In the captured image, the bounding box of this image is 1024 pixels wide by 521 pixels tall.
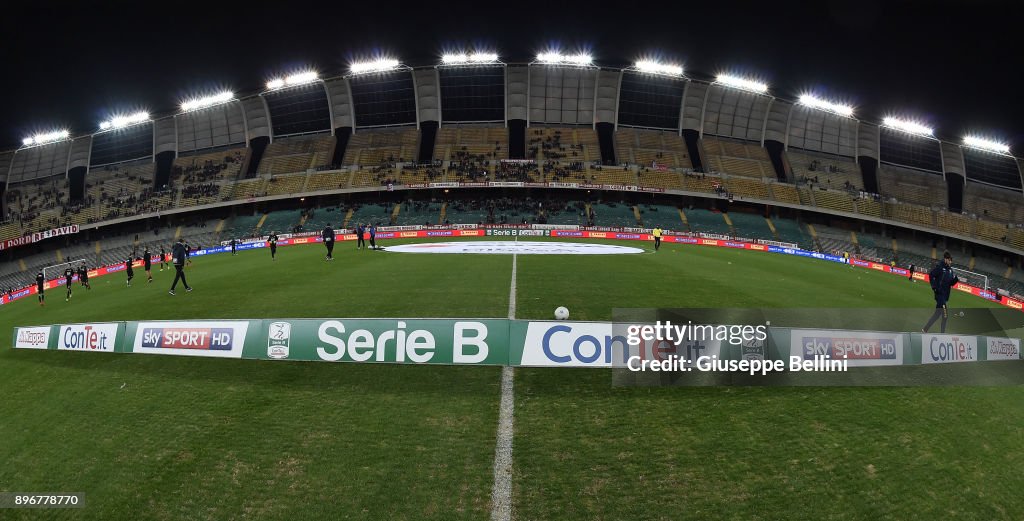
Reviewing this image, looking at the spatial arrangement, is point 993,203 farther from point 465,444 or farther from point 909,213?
point 465,444

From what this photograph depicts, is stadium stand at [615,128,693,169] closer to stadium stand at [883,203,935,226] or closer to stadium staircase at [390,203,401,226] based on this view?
stadium stand at [883,203,935,226]

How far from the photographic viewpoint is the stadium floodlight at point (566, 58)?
54219 mm

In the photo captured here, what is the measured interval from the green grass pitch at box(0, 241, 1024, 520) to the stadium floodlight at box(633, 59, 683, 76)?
51.6 m

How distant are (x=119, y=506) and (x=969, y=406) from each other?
1225cm

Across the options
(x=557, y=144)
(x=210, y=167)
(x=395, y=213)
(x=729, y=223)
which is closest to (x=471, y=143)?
(x=557, y=144)

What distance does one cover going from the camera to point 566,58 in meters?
54.1

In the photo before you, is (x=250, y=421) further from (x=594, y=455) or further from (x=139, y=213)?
(x=139, y=213)

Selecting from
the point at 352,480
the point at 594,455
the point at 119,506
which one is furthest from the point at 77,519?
the point at 594,455

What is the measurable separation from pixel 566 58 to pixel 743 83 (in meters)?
19.7

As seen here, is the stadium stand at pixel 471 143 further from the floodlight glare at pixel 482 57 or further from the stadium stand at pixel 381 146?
the floodlight glare at pixel 482 57

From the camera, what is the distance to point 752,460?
19.9ft

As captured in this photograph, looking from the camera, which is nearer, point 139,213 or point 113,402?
point 113,402

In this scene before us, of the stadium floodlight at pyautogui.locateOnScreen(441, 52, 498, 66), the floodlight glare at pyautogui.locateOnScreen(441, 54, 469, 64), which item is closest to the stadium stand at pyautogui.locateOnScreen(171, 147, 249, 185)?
the floodlight glare at pyautogui.locateOnScreen(441, 54, 469, 64)

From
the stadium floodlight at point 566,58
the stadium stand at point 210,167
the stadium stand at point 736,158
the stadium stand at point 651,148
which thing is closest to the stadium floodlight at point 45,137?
the stadium stand at point 210,167
